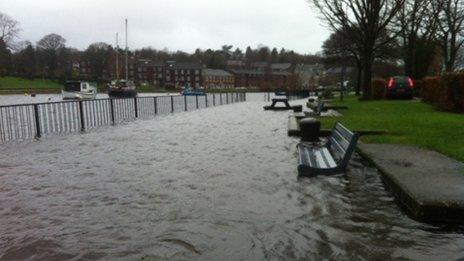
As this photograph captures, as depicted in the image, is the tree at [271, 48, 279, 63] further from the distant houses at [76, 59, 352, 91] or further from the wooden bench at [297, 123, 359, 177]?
the wooden bench at [297, 123, 359, 177]

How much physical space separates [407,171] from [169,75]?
484 feet

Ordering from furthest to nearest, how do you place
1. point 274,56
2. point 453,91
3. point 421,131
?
point 274,56 < point 453,91 < point 421,131

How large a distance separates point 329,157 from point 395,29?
1538 inches

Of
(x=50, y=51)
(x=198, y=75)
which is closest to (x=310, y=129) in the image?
(x=50, y=51)

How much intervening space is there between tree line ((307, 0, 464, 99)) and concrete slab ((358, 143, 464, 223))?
23.7m

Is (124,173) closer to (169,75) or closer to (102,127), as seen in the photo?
(102,127)

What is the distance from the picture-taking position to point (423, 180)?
6938 millimetres

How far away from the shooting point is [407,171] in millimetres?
7727

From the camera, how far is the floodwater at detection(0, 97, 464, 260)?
500 centimetres

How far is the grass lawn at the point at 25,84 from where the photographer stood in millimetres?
100500

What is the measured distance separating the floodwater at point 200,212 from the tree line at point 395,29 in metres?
23.8

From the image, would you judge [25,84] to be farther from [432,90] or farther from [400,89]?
[432,90]

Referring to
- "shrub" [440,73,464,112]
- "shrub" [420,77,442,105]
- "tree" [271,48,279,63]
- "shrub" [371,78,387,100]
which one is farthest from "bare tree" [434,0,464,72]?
"tree" [271,48,279,63]

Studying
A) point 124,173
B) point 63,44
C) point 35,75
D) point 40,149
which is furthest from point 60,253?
point 63,44
